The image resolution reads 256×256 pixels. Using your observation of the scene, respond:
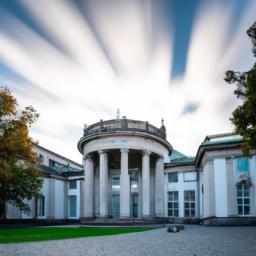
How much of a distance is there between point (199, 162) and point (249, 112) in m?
24.5

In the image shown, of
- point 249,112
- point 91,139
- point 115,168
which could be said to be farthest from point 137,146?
point 249,112

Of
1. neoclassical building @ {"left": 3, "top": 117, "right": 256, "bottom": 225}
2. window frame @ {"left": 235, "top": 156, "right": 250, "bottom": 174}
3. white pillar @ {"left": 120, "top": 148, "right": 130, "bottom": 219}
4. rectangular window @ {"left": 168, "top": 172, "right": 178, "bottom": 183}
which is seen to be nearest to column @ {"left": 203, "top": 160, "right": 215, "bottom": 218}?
neoclassical building @ {"left": 3, "top": 117, "right": 256, "bottom": 225}

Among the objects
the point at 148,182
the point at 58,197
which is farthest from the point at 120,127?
the point at 58,197

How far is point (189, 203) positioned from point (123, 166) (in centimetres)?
1003

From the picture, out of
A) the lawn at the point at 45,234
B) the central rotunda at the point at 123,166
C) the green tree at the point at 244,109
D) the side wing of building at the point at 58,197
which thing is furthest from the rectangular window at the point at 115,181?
the green tree at the point at 244,109

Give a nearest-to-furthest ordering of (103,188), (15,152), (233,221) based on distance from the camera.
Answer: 1. (15,152)
2. (233,221)
3. (103,188)

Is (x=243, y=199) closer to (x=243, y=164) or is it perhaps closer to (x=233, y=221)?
(x=233, y=221)

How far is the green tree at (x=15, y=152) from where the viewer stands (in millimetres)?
26856

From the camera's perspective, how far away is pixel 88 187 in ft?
Answer: 141

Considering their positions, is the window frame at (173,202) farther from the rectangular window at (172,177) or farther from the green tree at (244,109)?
the green tree at (244,109)

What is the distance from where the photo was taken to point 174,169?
45.8 meters

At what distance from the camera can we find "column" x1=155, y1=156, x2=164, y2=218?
44.1 meters

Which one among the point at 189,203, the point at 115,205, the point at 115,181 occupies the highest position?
the point at 115,181

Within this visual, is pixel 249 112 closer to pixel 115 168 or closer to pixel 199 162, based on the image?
pixel 199 162
